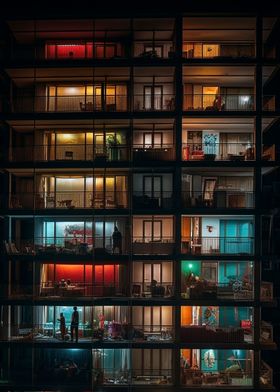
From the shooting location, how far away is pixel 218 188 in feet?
116

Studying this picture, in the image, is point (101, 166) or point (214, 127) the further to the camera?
point (214, 127)

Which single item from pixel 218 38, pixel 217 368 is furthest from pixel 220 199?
pixel 218 38

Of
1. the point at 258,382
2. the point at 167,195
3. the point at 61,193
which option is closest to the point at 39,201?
the point at 61,193

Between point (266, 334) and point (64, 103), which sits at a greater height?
point (64, 103)

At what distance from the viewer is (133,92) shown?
34.1 meters

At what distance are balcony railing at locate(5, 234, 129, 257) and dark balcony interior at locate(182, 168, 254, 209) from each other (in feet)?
16.7

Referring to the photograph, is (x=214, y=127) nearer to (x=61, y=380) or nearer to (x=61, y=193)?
(x=61, y=193)

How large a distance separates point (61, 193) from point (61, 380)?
38.2 ft

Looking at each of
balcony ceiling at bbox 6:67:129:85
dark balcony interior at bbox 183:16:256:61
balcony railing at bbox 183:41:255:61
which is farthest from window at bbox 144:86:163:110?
balcony railing at bbox 183:41:255:61

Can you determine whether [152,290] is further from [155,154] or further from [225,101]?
[225,101]

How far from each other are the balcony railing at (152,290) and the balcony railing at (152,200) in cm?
485

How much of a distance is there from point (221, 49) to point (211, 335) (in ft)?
59.8

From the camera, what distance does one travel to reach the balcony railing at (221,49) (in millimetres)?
35656

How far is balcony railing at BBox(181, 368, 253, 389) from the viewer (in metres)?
31.4
